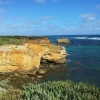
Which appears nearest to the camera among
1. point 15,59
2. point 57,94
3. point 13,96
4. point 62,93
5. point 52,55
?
point 57,94

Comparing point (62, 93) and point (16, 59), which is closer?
point (62, 93)

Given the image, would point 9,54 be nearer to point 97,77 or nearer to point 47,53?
point 47,53

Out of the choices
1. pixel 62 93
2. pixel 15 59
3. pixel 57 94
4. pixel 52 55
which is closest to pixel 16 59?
pixel 15 59

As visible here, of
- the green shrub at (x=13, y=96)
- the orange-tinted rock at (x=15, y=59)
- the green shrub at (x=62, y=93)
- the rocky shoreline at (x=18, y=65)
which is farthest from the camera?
the orange-tinted rock at (x=15, y=59)

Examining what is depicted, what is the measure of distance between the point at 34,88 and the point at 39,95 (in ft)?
2.83

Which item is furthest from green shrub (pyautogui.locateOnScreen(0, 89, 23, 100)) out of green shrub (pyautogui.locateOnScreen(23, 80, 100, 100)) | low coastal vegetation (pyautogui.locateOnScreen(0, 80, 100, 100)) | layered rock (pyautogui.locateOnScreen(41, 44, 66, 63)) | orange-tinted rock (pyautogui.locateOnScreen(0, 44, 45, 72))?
layered rock (pyautogui.locateOnScreen(41, 44, 66, 63))

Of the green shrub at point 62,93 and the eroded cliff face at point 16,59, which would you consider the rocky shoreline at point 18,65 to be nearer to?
the eroded cliff face at point 16,59

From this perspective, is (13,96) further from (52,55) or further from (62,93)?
(52,55)

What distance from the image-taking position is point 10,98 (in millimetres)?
8688

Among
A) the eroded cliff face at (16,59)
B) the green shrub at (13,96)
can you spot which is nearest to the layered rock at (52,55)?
the eroded cliff face at (16,59)

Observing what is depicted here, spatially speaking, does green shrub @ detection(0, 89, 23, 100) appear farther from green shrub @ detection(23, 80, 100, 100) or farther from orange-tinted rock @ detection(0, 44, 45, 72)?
orange-tinted rock @ detection(0, 44, 45, 72)

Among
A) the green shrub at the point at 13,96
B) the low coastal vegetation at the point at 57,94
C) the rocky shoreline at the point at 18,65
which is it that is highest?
the low coastal vegetation at the point at 57,94

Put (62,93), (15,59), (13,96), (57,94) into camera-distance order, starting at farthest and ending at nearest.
Result: (15,59) < (13,96) < (62,93) < (57,94)

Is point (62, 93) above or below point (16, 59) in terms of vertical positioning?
above
